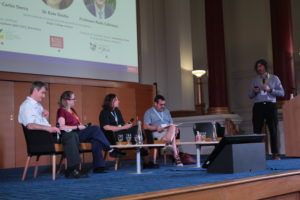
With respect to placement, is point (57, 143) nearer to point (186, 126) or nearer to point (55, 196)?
point (55, 196)

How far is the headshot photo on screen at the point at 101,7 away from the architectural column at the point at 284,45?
3.31 meters

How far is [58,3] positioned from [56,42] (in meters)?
0.51

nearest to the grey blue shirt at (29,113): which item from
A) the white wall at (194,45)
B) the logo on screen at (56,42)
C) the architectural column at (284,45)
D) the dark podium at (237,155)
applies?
the dark podium at (237,155)

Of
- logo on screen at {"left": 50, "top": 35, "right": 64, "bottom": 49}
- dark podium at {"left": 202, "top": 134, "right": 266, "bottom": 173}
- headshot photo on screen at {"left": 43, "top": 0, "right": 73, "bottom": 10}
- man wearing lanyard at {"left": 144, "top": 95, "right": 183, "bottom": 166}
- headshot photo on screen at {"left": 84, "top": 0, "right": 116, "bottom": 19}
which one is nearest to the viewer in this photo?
dark podium at {"left": 202, "top": 134, "right": 266, "bottom": 173}

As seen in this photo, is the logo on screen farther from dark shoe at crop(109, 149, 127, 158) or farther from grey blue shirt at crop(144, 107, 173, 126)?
dark shoe at crop(109, 149, 127, 158)

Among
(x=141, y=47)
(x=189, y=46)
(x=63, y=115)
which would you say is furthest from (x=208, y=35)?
(x=63, y=115)

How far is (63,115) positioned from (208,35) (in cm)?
509

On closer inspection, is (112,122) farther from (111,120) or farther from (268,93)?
(268,93)

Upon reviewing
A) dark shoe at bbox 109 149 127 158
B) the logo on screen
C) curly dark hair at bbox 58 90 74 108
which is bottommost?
dark shoe at bbox 109 149 127 158

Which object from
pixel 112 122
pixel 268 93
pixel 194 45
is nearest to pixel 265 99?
pixel 268 93

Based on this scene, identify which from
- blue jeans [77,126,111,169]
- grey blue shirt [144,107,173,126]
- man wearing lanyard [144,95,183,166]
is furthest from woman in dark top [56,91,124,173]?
grey blue shirt [144,107,173,126]

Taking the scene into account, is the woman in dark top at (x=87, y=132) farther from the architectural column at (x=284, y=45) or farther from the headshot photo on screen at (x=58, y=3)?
the architectural column at (x=284, y=45)

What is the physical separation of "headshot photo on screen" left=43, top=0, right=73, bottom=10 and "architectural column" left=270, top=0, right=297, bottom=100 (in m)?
4.03

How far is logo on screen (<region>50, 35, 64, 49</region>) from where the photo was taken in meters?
6.02
